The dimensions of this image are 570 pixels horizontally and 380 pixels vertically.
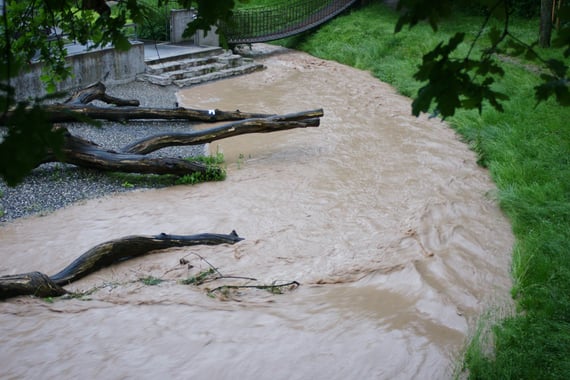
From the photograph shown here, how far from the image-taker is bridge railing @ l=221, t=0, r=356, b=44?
1925cm

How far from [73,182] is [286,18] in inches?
517

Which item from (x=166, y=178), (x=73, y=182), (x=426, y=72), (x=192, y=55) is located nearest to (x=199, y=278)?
(x=166, y=178)

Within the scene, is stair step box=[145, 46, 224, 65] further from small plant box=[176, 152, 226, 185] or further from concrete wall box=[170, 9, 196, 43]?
small plant box=[176, 152, 226, 185]

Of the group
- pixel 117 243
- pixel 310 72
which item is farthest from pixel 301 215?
pixel 310 72

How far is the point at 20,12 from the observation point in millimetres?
3938

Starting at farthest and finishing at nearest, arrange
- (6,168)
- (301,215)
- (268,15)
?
(268,15), (301,215), (6,168)

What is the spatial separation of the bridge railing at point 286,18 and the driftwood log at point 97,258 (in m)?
12.6

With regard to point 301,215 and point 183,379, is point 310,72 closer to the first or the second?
point 301,215

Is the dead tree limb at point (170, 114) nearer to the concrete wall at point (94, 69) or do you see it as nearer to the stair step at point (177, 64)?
the concrete wall at point (94, 69)

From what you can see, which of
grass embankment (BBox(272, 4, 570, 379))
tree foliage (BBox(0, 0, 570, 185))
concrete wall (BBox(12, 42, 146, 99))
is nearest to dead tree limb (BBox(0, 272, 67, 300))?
tree foliage (BBox(0, 0, 570, 185))

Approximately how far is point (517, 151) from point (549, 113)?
5.43 ft

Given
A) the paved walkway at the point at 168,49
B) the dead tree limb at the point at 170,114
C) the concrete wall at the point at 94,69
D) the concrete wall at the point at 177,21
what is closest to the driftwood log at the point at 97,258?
the dead tree limb at the point at 170,114

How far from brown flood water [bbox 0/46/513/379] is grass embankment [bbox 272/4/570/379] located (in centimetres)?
29

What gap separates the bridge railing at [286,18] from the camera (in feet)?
63.2
